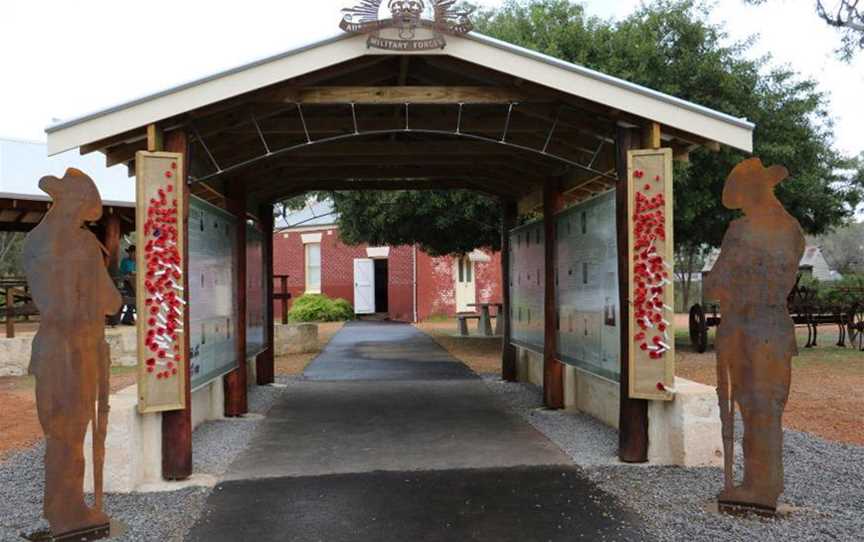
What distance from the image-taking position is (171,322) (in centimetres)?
588

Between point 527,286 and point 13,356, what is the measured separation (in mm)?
8912

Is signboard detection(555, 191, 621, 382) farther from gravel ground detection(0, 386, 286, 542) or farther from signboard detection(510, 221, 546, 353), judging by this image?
gravel ground detection(0, 386, 286, 542)

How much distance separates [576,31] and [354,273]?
1899 cm

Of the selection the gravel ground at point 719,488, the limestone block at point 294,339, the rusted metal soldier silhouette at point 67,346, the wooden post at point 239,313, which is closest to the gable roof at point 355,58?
the rusted metal soldier silhouette at point 67,346

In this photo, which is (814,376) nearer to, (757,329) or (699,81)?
(699,81)

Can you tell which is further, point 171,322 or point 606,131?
point 606,131

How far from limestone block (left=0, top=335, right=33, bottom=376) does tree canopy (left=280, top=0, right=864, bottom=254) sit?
7.41m

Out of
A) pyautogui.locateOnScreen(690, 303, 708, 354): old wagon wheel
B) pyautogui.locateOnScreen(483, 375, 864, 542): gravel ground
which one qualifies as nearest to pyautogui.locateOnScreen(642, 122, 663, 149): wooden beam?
pyautogui.locateOnScreen(483, 375, 864, 542): gravel ground

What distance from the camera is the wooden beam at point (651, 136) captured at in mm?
6254

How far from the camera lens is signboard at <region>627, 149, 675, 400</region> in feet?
20.0

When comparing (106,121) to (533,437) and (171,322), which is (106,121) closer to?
(171,322)

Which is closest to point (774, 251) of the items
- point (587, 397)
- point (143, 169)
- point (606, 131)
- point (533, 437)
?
point (606, 131)

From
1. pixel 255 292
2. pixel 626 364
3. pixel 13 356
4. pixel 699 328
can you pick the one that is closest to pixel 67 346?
pixel 626 364

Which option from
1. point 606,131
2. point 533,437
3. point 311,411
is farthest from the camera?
point 311,411
